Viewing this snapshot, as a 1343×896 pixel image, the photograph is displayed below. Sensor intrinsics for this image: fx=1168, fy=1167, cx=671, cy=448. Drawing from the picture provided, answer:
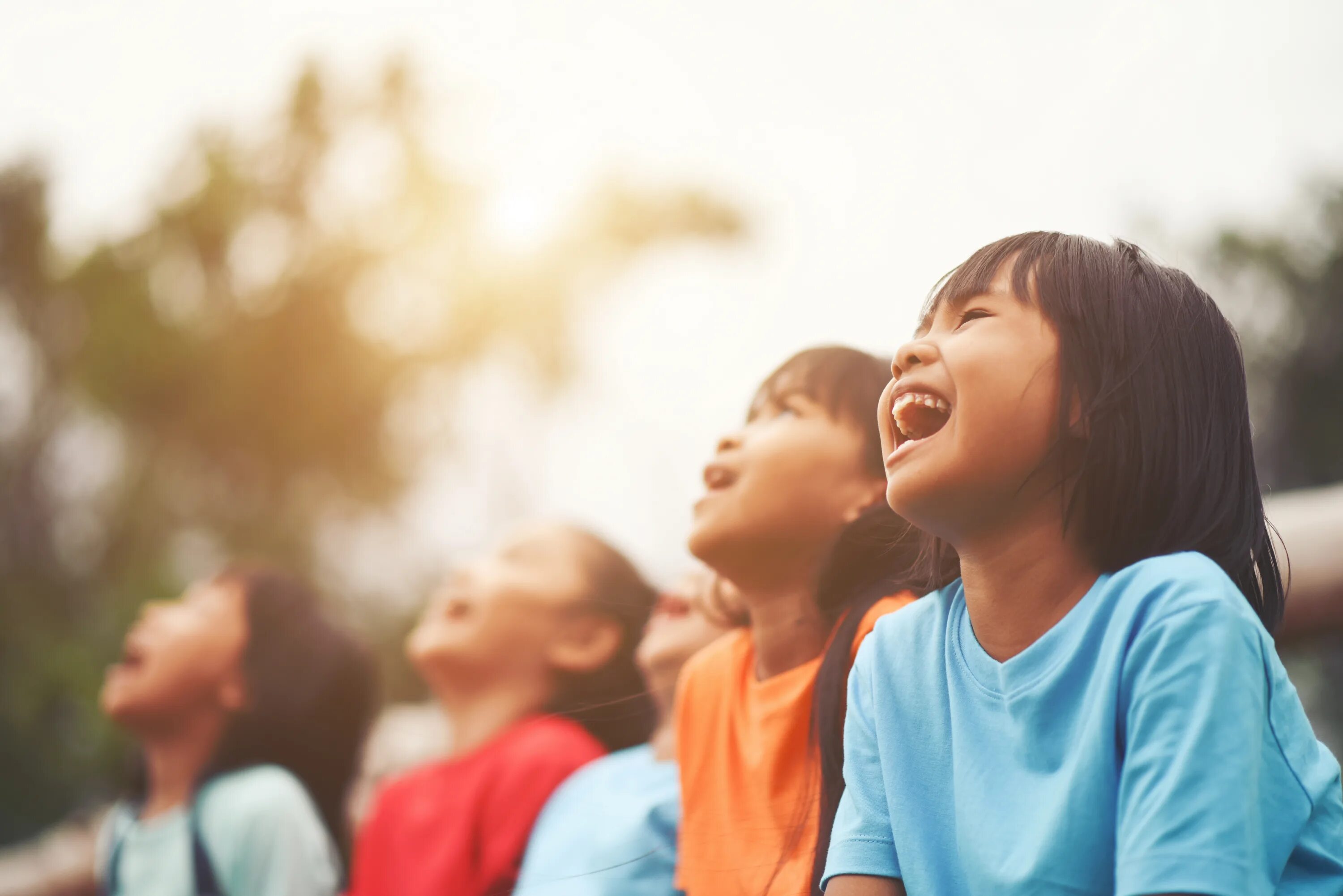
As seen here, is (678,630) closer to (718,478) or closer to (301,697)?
(718,478)

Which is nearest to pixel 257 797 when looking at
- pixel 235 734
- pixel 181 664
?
pixel 235 734

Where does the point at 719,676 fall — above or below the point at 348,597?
above

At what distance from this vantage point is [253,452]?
365 inches

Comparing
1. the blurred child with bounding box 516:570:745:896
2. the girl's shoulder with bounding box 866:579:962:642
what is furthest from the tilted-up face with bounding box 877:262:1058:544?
the blurred child with bounding box 516:570:745:896

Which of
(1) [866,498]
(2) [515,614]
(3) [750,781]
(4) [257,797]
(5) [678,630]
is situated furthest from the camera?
(4) [257,797]

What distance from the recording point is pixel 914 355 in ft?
3.94

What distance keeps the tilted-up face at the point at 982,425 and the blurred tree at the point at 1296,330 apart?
20.3ft

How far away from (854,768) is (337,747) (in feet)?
6.79

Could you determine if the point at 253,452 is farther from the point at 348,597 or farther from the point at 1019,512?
the point at 1019,512

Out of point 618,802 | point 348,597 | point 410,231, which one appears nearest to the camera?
point 618,802

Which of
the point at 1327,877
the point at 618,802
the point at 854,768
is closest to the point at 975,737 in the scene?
the point at 854,768

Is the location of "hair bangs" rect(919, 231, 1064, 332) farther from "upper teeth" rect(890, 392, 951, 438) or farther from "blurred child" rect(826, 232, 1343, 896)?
"upper teeth" rect(890, 392, 951, 438)

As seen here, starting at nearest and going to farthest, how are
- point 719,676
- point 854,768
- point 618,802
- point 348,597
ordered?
point 854,768 < point 719,676 < point 618,802 < point 348,597

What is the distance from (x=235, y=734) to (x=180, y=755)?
0.15 meters
